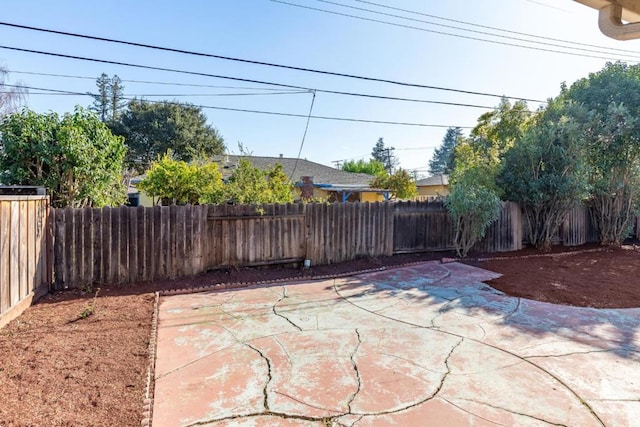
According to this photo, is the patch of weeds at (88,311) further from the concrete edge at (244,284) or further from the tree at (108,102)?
the tree at (108,102)

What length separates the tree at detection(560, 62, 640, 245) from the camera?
28.8 feet

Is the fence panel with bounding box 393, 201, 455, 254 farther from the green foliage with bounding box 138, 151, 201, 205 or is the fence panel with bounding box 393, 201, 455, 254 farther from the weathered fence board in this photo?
the green foliage with bounding box 138, 151, 201, 205

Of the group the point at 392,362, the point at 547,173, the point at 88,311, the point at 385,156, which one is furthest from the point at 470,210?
the point at 385,156

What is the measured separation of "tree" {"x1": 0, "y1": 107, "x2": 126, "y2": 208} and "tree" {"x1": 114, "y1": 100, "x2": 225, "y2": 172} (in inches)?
657

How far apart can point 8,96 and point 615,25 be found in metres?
19.4

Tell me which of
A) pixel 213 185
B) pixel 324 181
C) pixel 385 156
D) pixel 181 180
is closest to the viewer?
pixel 213 185

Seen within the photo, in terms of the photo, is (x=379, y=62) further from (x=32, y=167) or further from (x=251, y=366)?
(x=251, y=366)

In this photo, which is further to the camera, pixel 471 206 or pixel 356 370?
pixel 471 206

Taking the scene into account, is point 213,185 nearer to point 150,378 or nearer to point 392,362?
point 150,378

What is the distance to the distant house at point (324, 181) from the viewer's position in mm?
17609

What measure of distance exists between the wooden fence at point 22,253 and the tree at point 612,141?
38.5ft

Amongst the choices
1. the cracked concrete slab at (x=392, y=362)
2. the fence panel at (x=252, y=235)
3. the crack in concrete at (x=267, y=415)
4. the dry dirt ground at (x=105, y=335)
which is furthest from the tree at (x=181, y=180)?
the crack in concrete at (x=267, y=415)

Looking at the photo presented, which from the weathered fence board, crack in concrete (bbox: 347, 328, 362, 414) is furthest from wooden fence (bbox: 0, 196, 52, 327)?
crack in concrete (bbox: 347, 328, 362, 414)

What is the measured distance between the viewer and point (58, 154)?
17.6 ft
